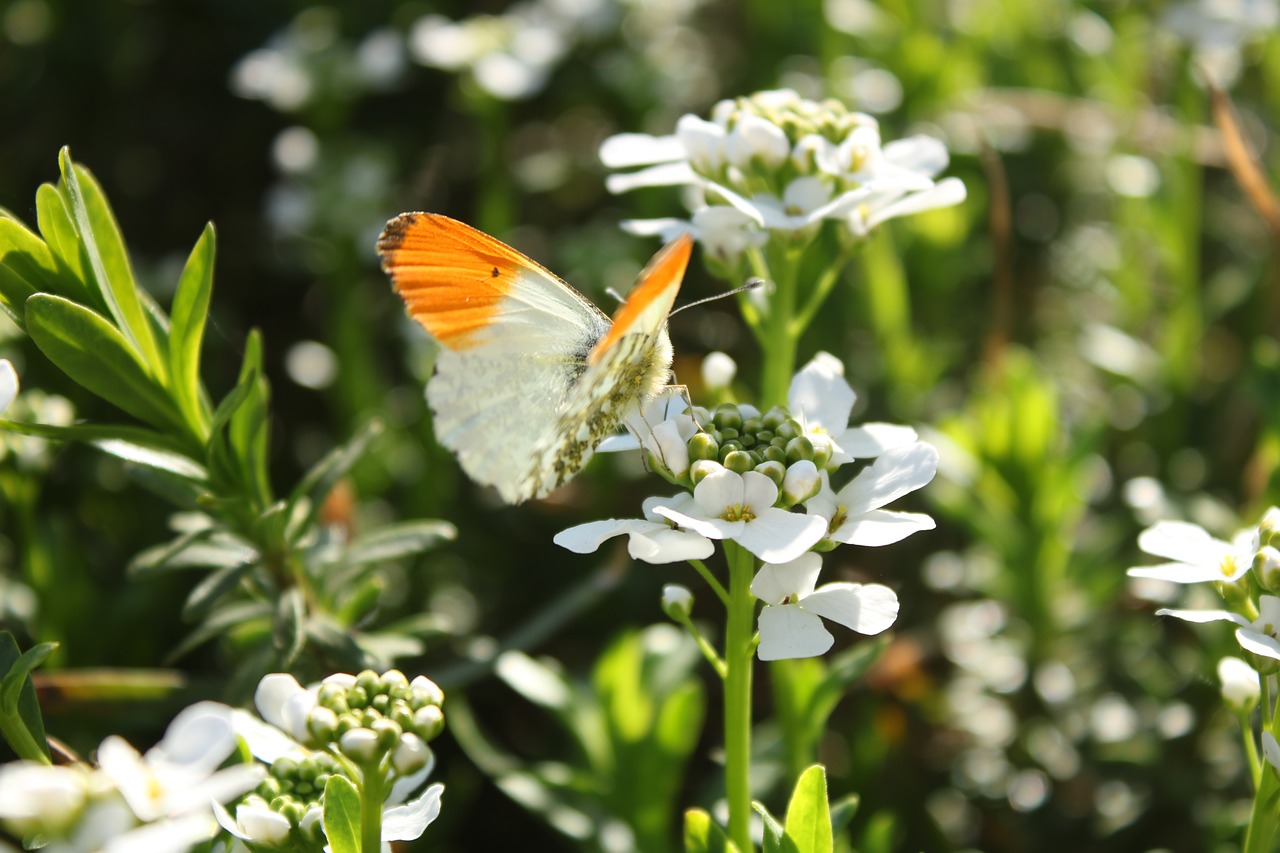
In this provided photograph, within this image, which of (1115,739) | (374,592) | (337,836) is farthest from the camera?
(1115,739)

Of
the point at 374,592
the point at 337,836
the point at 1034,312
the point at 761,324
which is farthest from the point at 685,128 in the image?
the point at 1034,312

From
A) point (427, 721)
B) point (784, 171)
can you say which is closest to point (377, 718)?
point (427, 721)

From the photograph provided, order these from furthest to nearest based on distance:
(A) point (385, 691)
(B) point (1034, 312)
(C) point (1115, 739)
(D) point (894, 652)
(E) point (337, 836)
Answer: (B) point (1034, 312) → (D) point (894, 652) → (C) point (1115, 739) → (A) point (385, 691) → (E) point (337, 836)

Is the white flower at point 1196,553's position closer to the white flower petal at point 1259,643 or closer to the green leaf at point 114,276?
the white flower petal at point 1259,643

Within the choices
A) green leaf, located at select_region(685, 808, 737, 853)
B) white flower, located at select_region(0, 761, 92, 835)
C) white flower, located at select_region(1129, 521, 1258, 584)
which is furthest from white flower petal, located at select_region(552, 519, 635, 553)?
white flower, located at select_region(1129, 521, 1258, 584)

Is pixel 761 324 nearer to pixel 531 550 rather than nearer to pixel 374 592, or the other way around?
pixel 374 592

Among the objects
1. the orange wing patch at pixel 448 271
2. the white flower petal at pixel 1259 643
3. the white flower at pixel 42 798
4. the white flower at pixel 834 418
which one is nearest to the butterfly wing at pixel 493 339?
the orange wing patch at pixel 448 271

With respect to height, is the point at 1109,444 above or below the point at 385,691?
below
